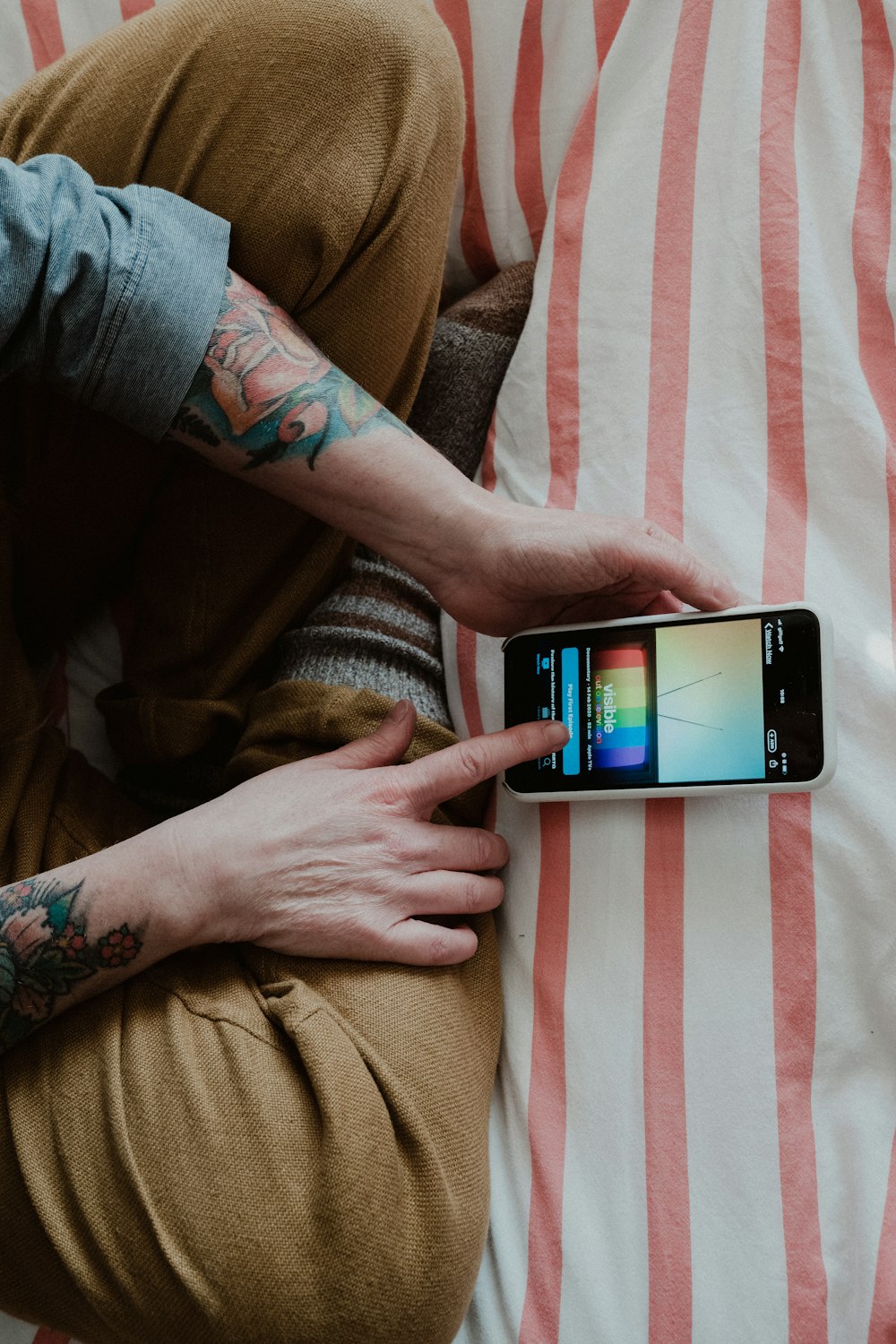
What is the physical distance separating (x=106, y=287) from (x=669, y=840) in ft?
1.73

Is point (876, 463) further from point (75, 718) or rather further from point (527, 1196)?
point (75, 718)

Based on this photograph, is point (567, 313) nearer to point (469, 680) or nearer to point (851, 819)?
point (469, 680)

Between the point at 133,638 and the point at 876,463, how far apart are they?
606 mm

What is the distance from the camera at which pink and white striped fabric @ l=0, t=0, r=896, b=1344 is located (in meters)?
0.71

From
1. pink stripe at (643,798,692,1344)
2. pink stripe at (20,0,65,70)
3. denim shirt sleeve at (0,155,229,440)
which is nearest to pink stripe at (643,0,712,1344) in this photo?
pink stripe at (643,798,692,1344)

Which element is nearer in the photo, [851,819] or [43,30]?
[851,819]

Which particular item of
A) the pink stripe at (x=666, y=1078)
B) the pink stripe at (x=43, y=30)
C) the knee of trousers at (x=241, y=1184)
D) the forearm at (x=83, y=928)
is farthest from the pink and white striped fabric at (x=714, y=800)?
the pink stripe at (x=43, y=30)

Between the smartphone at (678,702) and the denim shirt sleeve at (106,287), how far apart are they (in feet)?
1.02

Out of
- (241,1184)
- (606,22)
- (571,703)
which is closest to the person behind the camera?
(241,1184)

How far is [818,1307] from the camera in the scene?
0.68 meters

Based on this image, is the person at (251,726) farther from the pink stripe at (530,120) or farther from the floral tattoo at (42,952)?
the pink stripe at (530,120)

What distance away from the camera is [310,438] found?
742mm

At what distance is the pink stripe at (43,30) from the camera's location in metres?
0.98

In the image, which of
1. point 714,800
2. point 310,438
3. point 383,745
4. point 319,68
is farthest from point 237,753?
point 319,68
